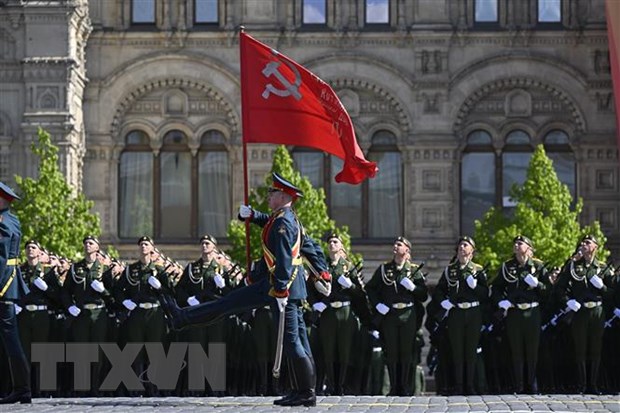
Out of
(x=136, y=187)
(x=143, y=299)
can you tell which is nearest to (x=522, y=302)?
(x=143, y=299)

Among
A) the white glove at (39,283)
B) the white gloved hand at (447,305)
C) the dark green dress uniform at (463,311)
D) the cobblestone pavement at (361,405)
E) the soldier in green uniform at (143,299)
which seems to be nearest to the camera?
the cobblestone pavement at (361,405)

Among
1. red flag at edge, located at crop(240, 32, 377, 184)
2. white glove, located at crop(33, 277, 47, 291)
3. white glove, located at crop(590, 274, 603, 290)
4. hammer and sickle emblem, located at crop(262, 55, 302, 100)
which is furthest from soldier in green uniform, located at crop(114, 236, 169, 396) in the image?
white glove, located at crop(590, 274, 603, 290)

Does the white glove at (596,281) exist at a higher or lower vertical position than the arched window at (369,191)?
lower

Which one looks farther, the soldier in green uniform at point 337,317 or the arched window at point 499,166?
the arched window at point 499,166

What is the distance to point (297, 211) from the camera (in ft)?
128

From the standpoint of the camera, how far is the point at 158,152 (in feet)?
139

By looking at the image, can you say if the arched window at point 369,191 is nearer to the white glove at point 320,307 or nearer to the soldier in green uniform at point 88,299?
the white glove at point 320,307

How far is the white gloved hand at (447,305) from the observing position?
71.6 ft

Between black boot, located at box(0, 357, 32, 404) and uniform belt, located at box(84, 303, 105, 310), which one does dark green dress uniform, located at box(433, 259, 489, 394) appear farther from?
black boot, located at box(0, 357, 32, 404)

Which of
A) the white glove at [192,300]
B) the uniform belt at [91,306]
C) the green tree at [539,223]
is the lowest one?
the uniform belt at [91,306]

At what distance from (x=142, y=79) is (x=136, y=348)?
21211mm

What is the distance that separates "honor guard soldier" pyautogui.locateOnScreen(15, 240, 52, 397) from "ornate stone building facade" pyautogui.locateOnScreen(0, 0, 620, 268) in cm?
2019

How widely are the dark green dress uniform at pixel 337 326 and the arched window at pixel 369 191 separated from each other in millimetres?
20150

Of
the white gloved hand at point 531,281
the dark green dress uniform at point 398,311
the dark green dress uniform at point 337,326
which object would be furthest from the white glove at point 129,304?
the white gloved hand at point 531,281
